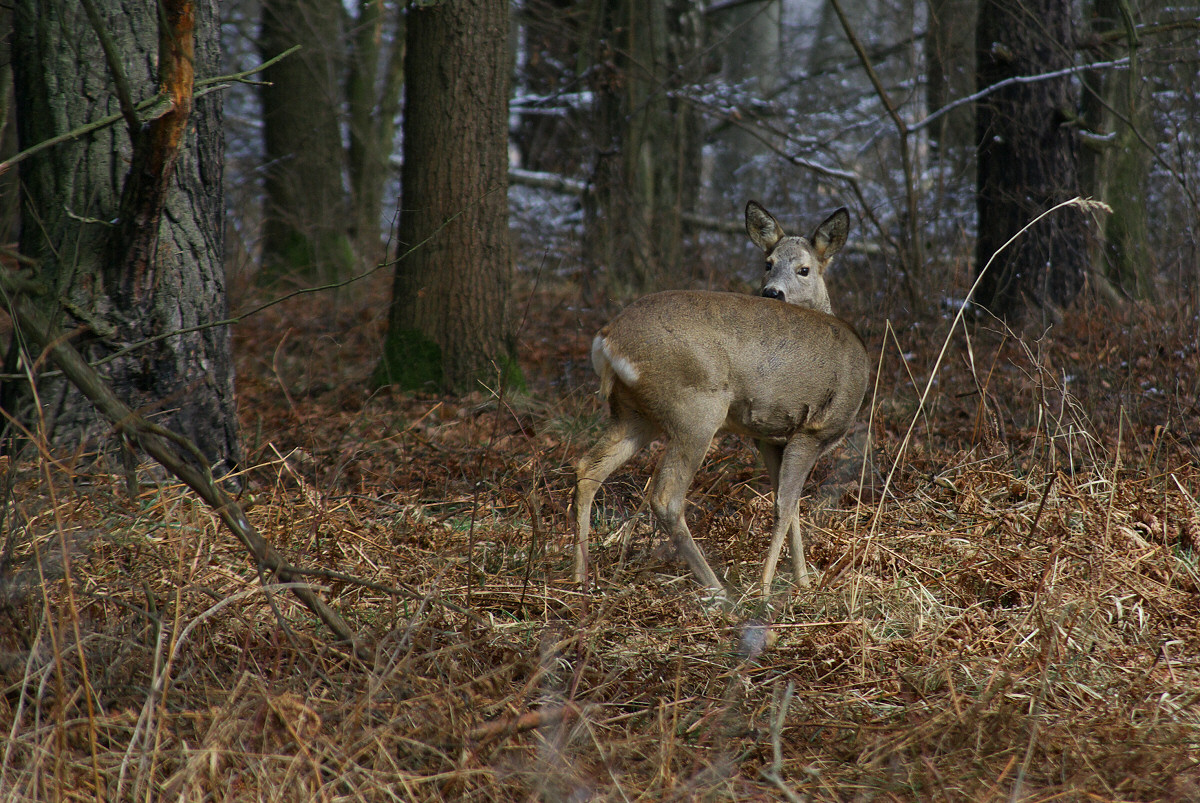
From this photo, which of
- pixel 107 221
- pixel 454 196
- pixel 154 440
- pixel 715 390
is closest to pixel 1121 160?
pixel 454 196

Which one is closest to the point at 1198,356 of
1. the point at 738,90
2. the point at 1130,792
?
the point at 1130,792

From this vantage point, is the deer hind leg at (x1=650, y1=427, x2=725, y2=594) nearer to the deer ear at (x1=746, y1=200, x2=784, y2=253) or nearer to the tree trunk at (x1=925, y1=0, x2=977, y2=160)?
the deer ear at (x1=746, y1=200, x2=784, y2=253)

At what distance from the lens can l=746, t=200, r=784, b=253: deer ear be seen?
554cm

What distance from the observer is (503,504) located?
4.85m

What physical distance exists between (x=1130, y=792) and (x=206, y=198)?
4303 mm

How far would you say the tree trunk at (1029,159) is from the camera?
7.89 m

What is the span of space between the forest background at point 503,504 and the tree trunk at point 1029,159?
0.11 ft

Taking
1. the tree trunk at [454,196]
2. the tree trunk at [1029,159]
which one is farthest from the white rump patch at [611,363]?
the tree trunk at [1029,159]

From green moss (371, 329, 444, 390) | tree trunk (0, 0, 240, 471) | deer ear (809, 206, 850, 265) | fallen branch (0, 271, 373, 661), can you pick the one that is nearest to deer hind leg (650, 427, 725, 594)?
deer ear (809, 206, 850, 265)

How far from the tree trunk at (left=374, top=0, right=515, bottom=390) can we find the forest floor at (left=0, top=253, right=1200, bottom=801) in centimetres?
96

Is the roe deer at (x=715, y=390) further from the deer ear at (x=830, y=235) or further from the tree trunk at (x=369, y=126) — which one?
the tree trunk at (x=369, y=126)

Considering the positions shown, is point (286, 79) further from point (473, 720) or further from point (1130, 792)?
point (1130, 792)

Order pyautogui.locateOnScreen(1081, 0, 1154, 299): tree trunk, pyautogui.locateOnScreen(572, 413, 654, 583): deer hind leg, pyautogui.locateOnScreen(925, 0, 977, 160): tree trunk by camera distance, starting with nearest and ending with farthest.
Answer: pyautogui.locateOnScreen(572, 413, 654, 583): deer hind leg → pyautogui.locateOnScreen(1081, 0, 1154, 299): tree trunk → pyautogui.locateOnScreen(925, 0, 977, 160): tree trunk

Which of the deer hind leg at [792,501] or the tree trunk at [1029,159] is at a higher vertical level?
the tree trunk at [1029,159]
